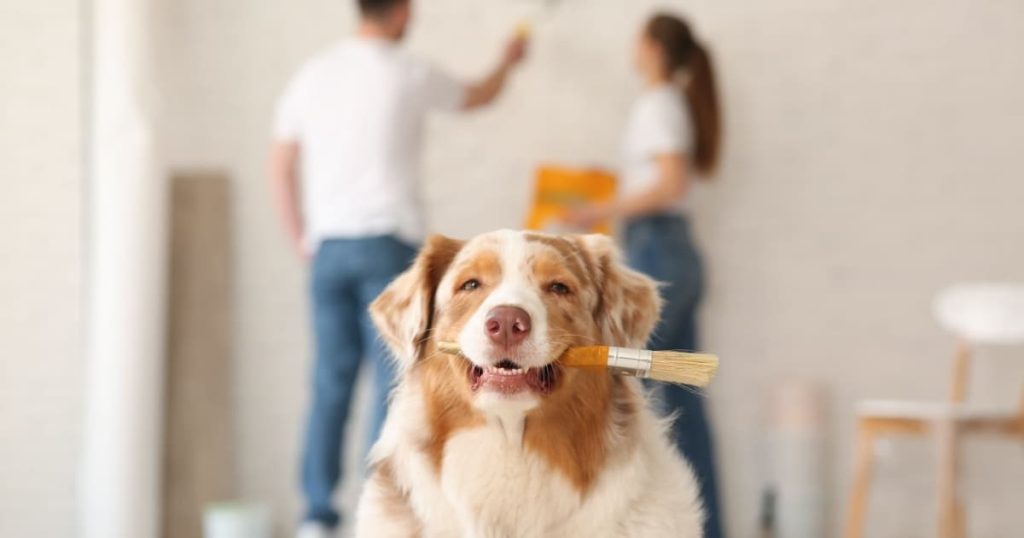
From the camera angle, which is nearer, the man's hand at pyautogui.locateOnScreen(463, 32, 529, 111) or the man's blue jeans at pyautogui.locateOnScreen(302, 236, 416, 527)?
the man's blue jeans at pyautogui.locateOnScreen(302, 236, 416, 527)

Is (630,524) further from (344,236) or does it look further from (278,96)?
(278,96)

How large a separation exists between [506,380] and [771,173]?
2.95 metres

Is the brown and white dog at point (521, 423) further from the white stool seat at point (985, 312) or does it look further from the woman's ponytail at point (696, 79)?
the white stool seat at point (985, 312)

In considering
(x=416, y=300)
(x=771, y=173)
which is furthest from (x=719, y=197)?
(x=416, y=300)

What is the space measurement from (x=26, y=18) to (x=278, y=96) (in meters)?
0.89

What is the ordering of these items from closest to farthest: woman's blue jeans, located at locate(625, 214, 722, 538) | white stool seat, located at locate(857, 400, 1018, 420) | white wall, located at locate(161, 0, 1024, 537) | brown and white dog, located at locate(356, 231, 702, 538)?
brown and white dog, located at locate(356, 231, 702, 538), woman's blue jeans, located at locate(625, 214, 722, 538), white stool seat, located at locate(857, 400, 1018, 420), white wall, located at locate(161, 0, 1024, 537)

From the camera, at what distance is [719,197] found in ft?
13.9

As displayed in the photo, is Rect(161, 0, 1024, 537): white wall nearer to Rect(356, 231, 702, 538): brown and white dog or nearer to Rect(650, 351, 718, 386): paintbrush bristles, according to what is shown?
Rect(356, 231, 702, 538): brown and white dog

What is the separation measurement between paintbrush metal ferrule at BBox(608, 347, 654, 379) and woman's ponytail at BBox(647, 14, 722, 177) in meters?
2.24

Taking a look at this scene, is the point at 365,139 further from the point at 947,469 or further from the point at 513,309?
the point at 947,469

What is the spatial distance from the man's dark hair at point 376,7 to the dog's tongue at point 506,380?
1.75m

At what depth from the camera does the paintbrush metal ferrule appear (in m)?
1.48

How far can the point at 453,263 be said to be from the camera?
5.49 feet

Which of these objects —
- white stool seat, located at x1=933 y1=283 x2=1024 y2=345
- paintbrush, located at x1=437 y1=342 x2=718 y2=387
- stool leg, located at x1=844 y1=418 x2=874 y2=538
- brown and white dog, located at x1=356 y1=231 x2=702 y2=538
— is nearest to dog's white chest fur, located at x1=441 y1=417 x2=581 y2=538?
brown and white dog, located at x1=356 y1=231 x2=702 y2=538
